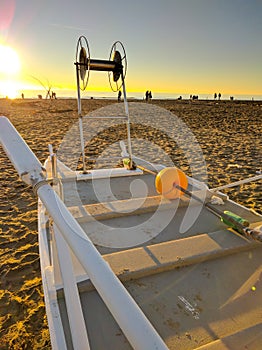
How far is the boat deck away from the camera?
1.71 meters

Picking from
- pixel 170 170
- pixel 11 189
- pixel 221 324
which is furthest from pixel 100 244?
pixel 11 189

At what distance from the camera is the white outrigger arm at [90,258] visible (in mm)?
647

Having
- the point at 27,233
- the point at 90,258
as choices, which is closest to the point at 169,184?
the point at 27,233

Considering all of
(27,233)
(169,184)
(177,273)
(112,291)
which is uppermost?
(112,291)

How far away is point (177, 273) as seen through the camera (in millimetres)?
2258

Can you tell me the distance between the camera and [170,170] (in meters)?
3.81

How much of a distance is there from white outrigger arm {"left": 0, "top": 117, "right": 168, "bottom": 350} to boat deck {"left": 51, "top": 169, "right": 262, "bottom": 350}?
3.64 ft

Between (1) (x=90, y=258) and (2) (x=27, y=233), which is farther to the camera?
(2) (x=27, y=233)

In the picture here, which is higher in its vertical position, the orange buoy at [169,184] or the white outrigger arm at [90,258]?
the white outrigger arm at [90,258]

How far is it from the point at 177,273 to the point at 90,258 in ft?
5.43

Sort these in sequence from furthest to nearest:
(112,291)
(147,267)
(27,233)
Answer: (27,233), (147,267), (112,291)

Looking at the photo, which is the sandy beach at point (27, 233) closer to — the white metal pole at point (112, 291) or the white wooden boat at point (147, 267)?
the white wooden boat at point (147, 267)

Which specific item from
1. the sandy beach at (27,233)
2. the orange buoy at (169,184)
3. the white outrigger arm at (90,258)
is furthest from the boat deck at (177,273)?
the white outrigger arm at (90,258)

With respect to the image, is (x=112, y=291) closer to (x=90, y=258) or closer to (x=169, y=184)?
(x=90, y=258)
